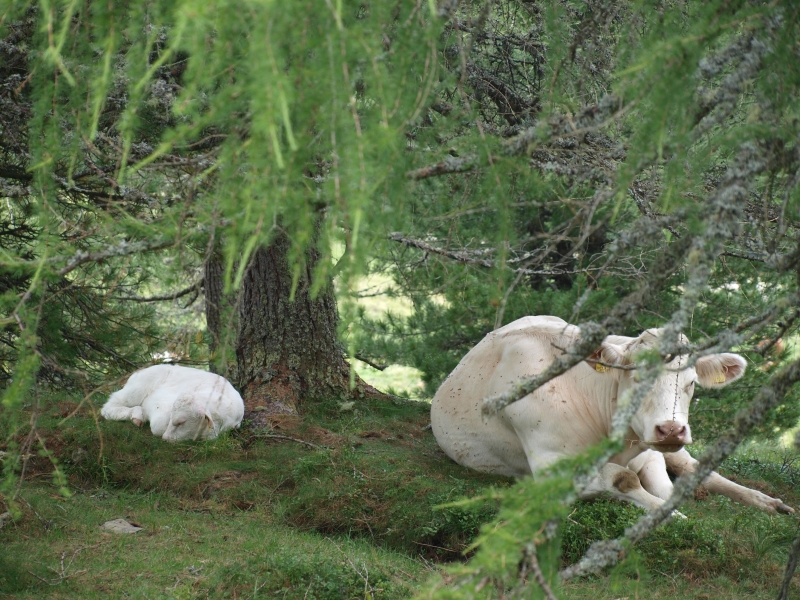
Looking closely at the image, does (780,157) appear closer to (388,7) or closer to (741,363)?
(388,7)

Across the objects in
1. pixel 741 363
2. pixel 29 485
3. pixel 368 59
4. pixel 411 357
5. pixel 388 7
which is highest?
pixel 388 7

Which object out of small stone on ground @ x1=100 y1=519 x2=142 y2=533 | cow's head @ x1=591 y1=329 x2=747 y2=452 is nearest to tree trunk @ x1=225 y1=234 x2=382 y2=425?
small stone on ground @ x1=100 y1=519 x2=142 y2=533

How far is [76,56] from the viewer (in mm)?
3021

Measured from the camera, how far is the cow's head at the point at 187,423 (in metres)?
6.33

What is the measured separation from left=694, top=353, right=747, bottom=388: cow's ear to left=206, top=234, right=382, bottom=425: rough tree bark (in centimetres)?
304

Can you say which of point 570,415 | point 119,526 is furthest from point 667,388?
point 119,526

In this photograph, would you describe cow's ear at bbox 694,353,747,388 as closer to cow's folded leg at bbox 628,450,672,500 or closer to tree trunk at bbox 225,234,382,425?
cow's folded leg at bbox 628,450,672,500

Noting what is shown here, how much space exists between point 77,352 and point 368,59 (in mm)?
4558

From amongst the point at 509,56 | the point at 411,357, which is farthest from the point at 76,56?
the point at 411,357

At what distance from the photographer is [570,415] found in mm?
5668

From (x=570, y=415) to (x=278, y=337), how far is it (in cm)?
277

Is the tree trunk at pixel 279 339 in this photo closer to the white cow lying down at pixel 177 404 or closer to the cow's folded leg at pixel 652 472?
the white cow lying down at pixel 177 404

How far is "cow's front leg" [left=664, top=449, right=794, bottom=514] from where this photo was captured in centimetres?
598

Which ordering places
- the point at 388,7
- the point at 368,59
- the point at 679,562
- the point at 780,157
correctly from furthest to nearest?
1. the point at 679,562
2. the point at 780,157
3. the point at 388,7
4. the point at 368,59
